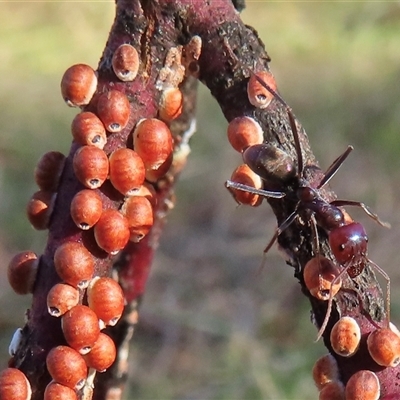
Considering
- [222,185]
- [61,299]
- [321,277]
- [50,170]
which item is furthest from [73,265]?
[222,185]

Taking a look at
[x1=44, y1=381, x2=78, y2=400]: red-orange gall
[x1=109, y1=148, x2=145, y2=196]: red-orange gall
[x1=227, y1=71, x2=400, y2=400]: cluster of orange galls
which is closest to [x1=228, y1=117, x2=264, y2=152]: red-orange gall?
[x1=227, y1=71, x2=400, y2=400]: cluster of orange galls

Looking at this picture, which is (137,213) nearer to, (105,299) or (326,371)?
(105,299)

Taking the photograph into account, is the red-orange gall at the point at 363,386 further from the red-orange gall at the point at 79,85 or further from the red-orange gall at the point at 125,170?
the red-orange gall at the point at 79,85

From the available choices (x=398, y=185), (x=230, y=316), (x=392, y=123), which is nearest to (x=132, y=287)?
(x=230, y=316)

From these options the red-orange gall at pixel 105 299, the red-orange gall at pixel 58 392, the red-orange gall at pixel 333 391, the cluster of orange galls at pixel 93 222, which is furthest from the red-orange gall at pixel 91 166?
the red-orange gall at pixel 333 391

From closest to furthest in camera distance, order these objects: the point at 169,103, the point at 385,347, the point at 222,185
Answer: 1. the point at 385,347
2. the point at 169,103
3. the point at 222,185
